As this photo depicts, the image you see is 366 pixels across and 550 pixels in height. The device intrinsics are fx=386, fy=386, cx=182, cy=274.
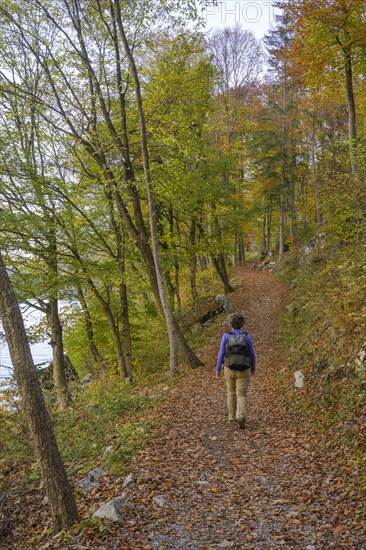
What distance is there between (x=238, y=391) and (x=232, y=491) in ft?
7.68

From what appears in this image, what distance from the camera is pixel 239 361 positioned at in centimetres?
714

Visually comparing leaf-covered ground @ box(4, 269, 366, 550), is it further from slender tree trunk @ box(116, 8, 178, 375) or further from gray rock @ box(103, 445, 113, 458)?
slender tree trunk @ box(116, 8, 178, 375)

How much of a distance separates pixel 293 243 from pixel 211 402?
2033cm

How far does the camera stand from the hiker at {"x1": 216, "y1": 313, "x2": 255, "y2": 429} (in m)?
7.16

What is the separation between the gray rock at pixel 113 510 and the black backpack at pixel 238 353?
3198mm

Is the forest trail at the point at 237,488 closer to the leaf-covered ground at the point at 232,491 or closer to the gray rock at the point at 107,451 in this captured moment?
the leaf-covered ground at the point at 232,491

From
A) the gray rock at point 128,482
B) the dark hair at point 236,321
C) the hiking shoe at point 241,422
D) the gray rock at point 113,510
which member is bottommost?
the hiking shoe at point 241,422

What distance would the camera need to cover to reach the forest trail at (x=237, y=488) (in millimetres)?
4039

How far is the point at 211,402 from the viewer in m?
8.89

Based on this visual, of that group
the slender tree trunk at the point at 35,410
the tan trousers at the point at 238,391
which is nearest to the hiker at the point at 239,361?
the tan trousers at the point at 238,391

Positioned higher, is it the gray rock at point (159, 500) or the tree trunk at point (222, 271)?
the tree trunk at point (222, 271)

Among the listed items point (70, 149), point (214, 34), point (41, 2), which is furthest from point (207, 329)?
point (214, 34)

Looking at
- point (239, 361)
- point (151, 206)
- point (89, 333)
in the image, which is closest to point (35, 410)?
point (239, 361)

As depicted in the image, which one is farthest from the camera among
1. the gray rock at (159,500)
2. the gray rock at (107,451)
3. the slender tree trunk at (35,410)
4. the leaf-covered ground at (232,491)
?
the gray rock at (107,451)
